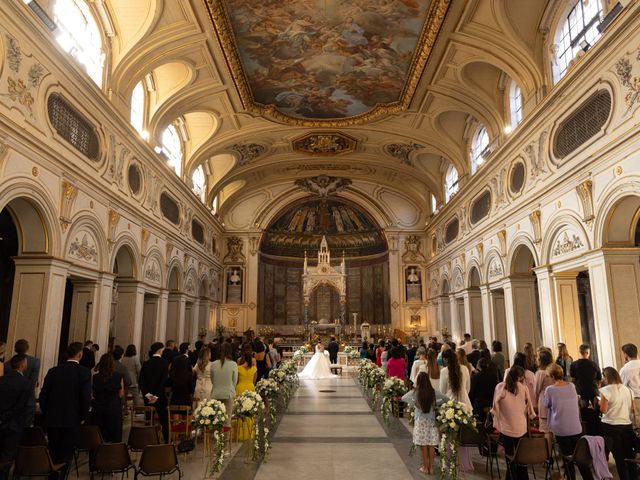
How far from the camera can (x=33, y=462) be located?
5016 mm

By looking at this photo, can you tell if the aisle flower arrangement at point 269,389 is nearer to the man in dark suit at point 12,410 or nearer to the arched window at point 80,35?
the man in dark suit at point 12,410

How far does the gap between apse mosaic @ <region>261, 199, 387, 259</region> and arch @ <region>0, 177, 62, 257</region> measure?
66.8ft

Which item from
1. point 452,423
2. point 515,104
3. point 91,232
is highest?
point 515,104

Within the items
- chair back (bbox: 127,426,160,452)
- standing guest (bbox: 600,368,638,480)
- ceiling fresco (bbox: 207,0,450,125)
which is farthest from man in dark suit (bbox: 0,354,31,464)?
ceiling fresco (bbox: 207,0,450,125)

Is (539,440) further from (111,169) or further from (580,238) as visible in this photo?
(111,169)

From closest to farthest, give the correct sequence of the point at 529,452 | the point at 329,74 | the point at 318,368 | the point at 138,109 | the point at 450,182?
the point at 529,452 → the point at 138,109 → the point at 329,74 → the point at 318,368 → the point at 450,182

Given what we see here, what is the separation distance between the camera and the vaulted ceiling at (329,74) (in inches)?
496

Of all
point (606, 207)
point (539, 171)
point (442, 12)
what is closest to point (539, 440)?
point (606, 207)

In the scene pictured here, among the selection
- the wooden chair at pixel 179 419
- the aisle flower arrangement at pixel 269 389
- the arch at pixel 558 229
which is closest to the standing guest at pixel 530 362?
the arch at pixel 558 229

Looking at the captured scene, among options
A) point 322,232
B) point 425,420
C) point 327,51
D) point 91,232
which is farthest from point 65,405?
point 322,232

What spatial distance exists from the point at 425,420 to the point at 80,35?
11331 millimetres

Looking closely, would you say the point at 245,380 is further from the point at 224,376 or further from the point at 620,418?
the point at 620,418

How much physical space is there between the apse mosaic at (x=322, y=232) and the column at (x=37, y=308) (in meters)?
20.4

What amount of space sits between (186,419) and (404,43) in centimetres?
1181
